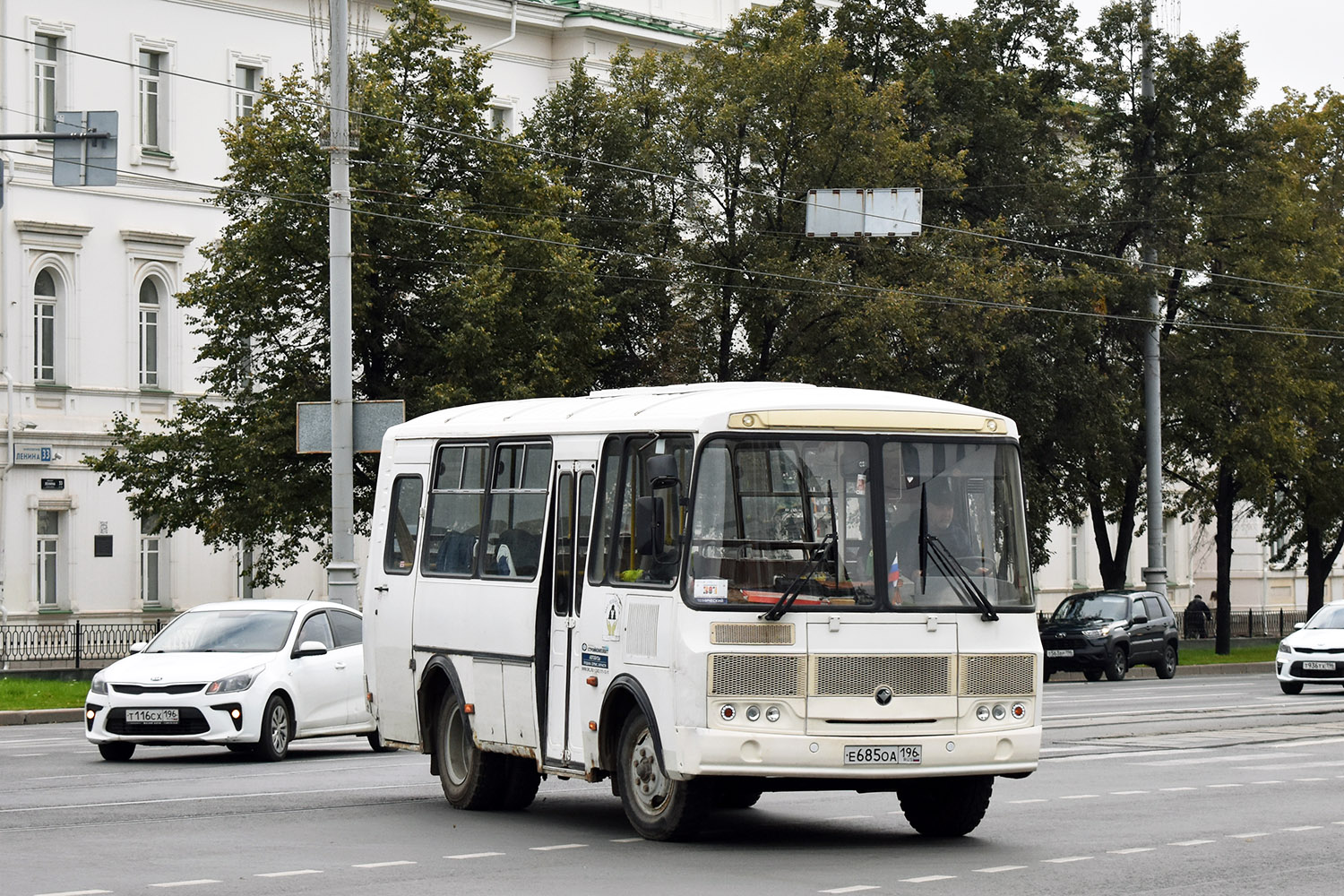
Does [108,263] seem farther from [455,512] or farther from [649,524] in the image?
[649,524]

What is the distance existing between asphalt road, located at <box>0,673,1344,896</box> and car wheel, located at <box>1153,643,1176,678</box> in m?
20.5

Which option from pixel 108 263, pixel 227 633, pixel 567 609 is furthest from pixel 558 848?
pixel 108 263

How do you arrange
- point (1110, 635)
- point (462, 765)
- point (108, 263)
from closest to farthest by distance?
point (462, 765) < point (1110, 635) < point (108, 263)

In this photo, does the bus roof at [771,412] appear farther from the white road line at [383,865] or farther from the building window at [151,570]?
the building window at [151,570]

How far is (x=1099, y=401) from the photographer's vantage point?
4528cm

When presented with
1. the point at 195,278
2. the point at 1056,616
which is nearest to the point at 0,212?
the point at 195,278

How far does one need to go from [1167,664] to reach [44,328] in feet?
79.3

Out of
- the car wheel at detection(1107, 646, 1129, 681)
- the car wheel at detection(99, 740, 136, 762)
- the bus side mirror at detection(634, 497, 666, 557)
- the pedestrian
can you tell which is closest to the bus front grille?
the bus side mirror at detection(634, 497, 666, 557)

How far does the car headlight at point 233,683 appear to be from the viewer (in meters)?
20.3

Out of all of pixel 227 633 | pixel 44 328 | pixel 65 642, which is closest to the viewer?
pixel 227 633

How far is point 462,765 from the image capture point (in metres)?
15.5

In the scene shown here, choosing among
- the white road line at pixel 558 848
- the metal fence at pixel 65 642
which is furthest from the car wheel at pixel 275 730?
the metal fence at pixel 65 642

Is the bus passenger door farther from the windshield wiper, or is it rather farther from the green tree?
the green tree

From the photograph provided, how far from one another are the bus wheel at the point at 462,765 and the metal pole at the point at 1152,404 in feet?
104
